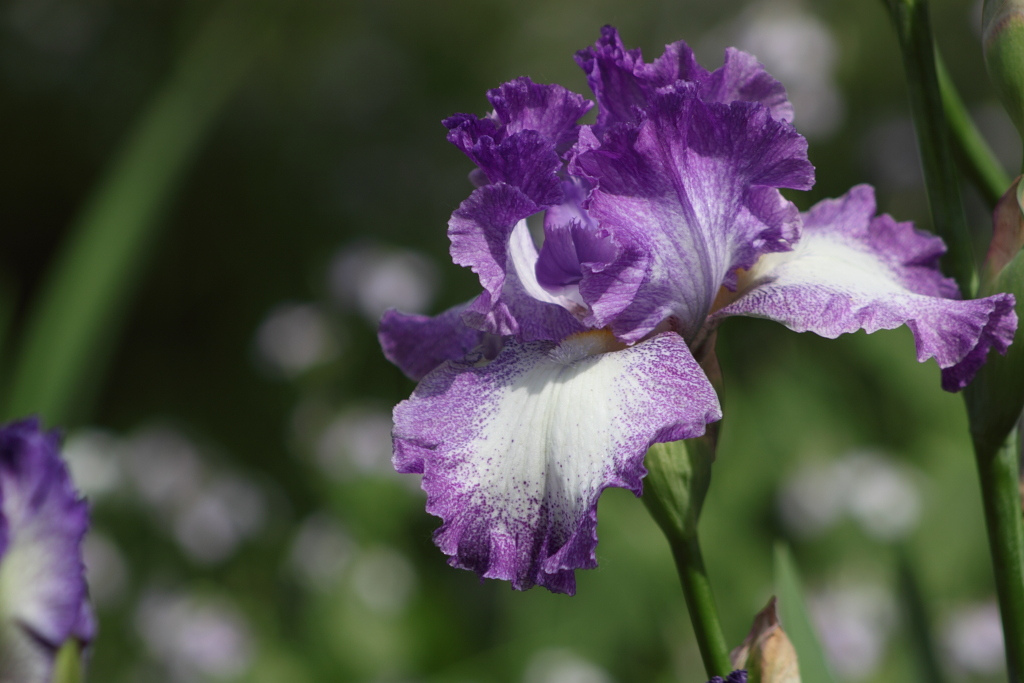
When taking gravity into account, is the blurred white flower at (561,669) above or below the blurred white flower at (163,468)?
below

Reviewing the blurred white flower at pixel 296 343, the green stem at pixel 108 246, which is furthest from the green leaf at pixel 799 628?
the blurred white flower at pixel 296 343

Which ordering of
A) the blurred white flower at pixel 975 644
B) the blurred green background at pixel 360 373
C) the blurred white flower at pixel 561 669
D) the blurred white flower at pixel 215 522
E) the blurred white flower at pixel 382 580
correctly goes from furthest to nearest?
the blurred white flower at pixel 215 522
the blurred white flower at pixel 382 580
the blurred green background at pixel 360 373
the blurred white flower at pixel 561 669
the blurred white flower at pixel 975 644

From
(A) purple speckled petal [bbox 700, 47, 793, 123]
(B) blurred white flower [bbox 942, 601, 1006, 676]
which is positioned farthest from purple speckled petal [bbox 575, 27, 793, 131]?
(B) blurred white flower [bbox 942, 601, 1006, 676]

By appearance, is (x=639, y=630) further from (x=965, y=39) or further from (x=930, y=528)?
(x=965, y=39)

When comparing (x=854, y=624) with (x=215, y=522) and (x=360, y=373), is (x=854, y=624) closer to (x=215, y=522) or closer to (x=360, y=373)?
(x=215, y=522)

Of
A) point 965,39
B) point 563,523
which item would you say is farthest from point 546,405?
point 965,39

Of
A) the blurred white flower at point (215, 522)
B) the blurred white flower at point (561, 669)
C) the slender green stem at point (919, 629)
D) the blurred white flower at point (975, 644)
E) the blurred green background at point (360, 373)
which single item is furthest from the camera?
the blurred white flower at point (215, 522)

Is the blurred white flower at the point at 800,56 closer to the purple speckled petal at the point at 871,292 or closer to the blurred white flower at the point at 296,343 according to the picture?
the blurred white flower at the point at 296,343
